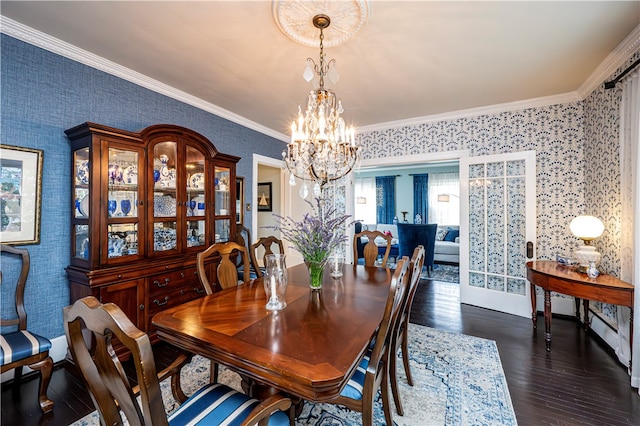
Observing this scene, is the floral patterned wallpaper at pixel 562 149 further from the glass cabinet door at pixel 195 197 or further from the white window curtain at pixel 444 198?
the white window curtain at pixel 444 198

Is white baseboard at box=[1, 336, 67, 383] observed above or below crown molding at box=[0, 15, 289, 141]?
below

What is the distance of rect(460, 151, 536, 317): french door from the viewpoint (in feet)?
11.3

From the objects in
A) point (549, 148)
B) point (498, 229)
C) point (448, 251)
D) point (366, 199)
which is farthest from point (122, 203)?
point (366, 199)

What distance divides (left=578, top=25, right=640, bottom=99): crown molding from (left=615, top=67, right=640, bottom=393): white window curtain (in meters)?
0.22

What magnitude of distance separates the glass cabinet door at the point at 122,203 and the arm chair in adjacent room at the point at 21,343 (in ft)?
1.76

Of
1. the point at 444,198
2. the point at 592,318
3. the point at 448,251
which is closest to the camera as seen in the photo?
the point at 592,318

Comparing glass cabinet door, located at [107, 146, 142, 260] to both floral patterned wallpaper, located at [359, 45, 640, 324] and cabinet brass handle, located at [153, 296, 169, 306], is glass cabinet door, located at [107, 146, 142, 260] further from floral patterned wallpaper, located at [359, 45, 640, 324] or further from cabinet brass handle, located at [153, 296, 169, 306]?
floral patterned wallpaper, located at [359, 45, 640, 324]

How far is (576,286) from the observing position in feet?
7.98

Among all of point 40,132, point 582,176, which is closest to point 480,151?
point 582,176

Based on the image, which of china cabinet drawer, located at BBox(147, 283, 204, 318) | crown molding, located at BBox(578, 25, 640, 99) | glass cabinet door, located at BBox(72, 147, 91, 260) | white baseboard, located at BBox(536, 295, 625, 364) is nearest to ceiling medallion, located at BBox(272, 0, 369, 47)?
glass cabinet door, located at BBox(72, 147, 91, 260)

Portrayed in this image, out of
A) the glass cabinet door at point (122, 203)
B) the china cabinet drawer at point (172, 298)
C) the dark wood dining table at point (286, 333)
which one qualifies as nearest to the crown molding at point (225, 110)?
the glass cabinet door at point (122, 203)

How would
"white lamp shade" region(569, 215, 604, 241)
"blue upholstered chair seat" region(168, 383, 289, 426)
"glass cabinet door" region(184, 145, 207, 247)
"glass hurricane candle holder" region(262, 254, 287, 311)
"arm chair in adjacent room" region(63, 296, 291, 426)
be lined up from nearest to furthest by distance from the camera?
"arm chair in adjacent room" region(63, 296, 291, 426), "blue upholstered chair seat" region(168, 383, 289, 426), "glass hurricane candle holder" region(262, 254, 287, 311), "white lamp shade" region(569, 215, 604, 241), "glass cabinet door" region(184, 145, 207, 247)

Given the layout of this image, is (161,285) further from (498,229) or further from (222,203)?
(498,229)

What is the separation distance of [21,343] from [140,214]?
3.74 ft
